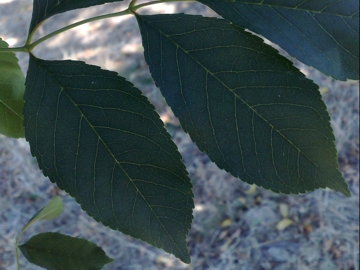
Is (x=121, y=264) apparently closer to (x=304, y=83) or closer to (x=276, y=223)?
(x=276, y=223)

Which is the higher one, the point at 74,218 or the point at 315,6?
the point at 74,218

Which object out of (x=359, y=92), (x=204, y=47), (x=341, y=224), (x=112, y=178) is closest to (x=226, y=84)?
(x=204, y=47)

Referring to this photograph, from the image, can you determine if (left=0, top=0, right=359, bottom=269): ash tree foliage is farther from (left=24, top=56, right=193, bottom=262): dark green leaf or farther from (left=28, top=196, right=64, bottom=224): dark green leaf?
(left=28, top=196, right=64, bottom=224): dark green leaf

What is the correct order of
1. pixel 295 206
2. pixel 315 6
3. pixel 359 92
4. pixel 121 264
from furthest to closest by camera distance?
pixel 359 92 → pixel 295 206 → pixel 121 264 → pixel 315 6

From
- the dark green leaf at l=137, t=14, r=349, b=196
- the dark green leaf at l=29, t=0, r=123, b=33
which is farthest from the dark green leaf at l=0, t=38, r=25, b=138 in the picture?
the dark green leaf at l=137, t=14, r=349, b=196

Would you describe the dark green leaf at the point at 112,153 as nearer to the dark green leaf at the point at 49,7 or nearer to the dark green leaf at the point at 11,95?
the dark green leaf at the point at 49,7

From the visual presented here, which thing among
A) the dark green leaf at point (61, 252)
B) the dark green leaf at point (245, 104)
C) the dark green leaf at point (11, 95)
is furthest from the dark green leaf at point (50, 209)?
the dark green leaf at point (245, 104)
